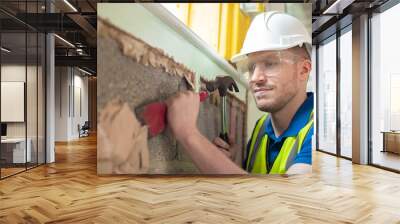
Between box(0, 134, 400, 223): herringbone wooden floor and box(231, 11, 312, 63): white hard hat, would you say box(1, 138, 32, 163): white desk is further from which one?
box(231, 11, 312, 63): white hard hat

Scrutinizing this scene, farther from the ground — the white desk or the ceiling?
the ceiling

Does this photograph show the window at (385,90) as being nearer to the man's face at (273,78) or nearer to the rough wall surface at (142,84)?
the man's face at (273,78)

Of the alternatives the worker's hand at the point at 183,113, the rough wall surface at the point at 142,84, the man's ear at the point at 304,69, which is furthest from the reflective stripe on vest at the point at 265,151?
the worker's hand at the point at 183,113

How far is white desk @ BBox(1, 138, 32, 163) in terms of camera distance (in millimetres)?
6777

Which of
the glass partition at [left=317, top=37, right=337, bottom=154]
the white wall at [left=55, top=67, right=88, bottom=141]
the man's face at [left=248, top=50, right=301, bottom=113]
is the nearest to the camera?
the man's face at [left=248, top=50, right=301, bottom=113]

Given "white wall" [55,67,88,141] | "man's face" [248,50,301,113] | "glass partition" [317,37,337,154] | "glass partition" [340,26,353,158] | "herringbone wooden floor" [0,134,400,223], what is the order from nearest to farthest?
"herringbone wooden floor" [0,134,400,223]
"man's face" [248,50,301,113]
"glass partition" [340,26,353,158]
"glass partition" [317,37,337,154]
"white wall" [55,67,88,141]

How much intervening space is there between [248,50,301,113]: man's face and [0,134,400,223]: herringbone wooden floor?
1.32m

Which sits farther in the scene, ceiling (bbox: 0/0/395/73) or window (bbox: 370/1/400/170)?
window (bbox: 370/1/400/170)

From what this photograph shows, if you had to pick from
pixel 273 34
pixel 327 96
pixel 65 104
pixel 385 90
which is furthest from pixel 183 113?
pixel 65 104

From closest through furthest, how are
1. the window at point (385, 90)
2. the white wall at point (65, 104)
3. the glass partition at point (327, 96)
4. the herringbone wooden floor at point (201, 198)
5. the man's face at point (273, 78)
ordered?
the herringbone wooden floor at point (201, 198) → the man's face at point (273, 78) → the window at point (385, 90) → the glass partition at point (327, 96) → the white wall at point (65, 104)

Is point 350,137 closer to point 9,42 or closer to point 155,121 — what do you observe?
point 155,121

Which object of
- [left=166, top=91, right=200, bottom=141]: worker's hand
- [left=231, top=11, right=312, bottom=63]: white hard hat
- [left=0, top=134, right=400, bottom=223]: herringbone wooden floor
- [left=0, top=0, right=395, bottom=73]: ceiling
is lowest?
[left=0, top=134, right=400, bottom=223]: herringbone wooden floor

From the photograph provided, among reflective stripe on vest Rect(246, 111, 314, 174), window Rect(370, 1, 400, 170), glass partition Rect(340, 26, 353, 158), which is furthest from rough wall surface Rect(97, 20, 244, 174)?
glass partition Rect(340, 26, 353, 158)

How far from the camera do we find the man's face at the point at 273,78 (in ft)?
21.9
